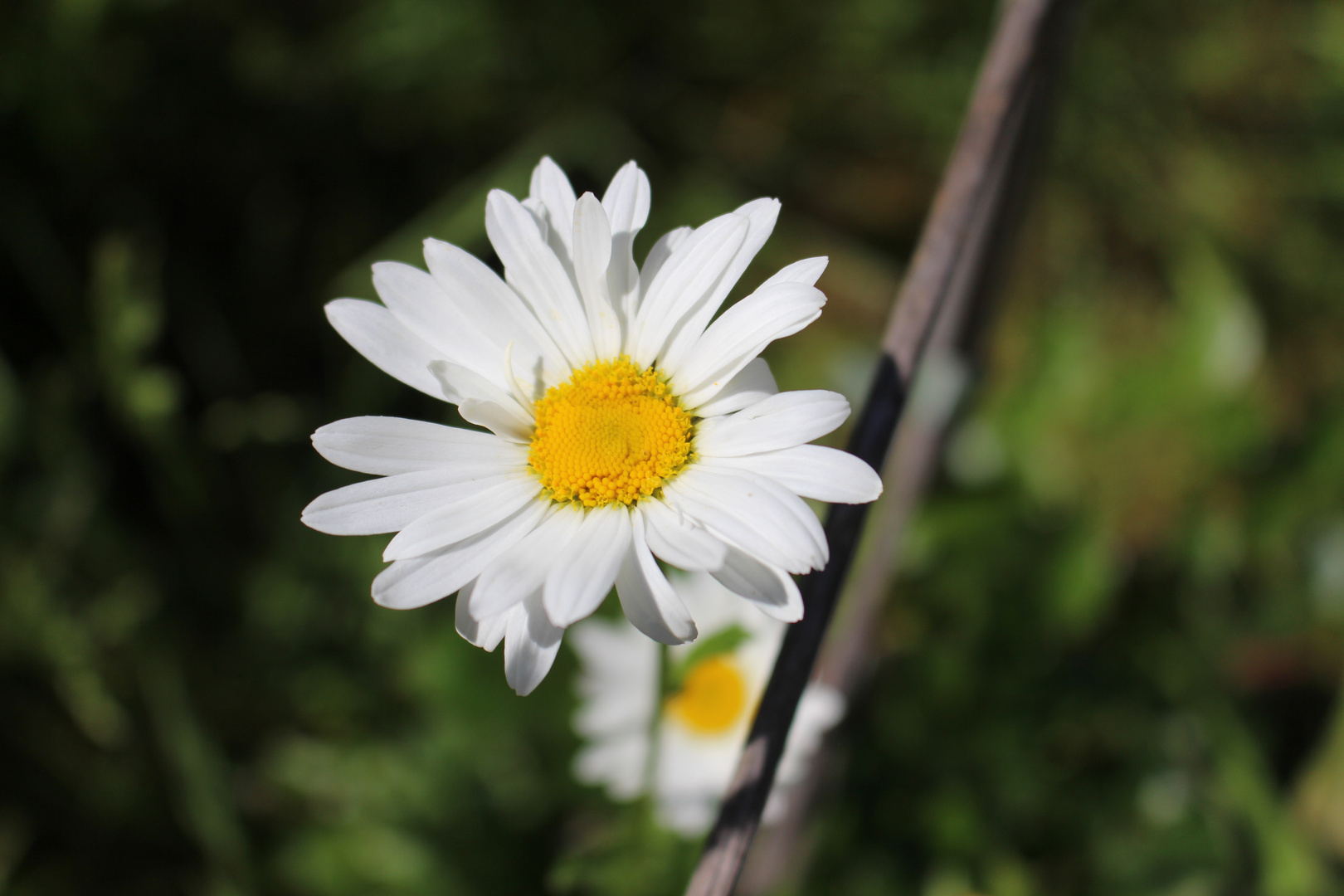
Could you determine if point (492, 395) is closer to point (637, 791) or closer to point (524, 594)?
point (524, 594)

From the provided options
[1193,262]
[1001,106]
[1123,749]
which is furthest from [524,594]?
[1193,262]

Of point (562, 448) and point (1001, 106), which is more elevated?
point (1001, 106)

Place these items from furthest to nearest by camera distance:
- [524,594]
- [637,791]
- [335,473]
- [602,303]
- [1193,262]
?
[1193,262], [335,473], [637,791], [602,303], [524,594]

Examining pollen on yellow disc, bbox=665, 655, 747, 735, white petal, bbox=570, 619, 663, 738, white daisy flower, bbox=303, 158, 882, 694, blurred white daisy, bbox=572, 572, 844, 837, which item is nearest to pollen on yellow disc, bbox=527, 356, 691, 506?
white daisy flower, bbox=303, 158, 882, 694

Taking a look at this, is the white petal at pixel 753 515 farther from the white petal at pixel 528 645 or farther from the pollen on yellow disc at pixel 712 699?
the pollen on yellow disc at pixel 712 699

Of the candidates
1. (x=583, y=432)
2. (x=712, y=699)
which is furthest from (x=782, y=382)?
(x=583, y=432)

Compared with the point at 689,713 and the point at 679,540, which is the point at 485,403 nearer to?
the point at 679,540

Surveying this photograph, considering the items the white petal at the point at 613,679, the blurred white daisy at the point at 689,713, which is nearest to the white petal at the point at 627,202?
the blurred white daisy at the point at 689,713
